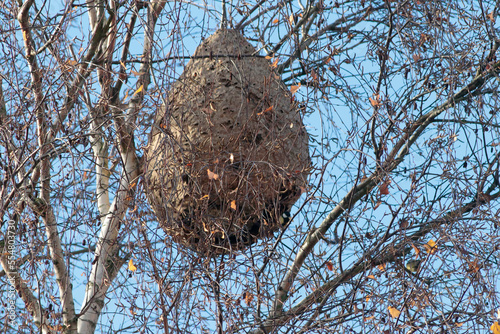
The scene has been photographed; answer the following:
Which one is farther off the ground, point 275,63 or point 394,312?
point 275,63

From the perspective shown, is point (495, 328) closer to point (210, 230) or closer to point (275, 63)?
point (210, 230)

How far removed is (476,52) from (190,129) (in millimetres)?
1722

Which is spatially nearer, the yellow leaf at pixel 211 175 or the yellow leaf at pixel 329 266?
the yellow leaf at pixel 211 175

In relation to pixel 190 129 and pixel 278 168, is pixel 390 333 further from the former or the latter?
pixel 190 129

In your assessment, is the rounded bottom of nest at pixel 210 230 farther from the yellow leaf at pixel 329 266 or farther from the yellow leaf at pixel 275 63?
the yellow leaf at pixel 275 63

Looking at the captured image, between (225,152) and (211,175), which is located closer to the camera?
(211,175)

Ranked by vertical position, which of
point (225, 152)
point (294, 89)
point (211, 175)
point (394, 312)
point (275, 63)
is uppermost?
point (275, 63)

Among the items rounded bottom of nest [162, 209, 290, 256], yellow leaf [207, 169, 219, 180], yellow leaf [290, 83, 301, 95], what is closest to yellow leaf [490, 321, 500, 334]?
rounded bottom of nest [162, 209, 290, 256]

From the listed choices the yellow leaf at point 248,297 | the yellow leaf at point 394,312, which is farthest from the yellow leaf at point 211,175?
the yellow leaf at point 394,312

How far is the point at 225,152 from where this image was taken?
3549mm

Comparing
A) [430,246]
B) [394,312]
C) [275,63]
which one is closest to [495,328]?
[394,312]

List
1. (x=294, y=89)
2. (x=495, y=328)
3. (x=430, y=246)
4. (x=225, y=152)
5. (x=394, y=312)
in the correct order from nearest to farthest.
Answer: (x=495, y=328) → (x=394, y=312) → (x=430, y=246) → (x=225, y=152) → (x=294, y=89)

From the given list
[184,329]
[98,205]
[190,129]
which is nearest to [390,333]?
[184,329]

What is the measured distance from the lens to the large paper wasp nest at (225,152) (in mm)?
3486
